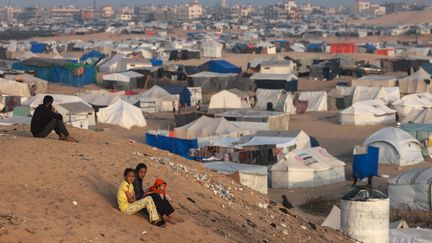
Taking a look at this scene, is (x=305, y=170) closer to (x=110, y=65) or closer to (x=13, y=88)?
(x=13, y=88)

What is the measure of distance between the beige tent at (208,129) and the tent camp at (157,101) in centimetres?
988

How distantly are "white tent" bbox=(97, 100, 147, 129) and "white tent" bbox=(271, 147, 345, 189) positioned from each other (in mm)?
9924

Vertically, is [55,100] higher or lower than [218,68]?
higher

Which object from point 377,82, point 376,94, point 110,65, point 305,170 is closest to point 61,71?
point 110,65

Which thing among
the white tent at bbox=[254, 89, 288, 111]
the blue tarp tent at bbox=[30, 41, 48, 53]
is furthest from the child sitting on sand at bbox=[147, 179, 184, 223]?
the blue tarp tent at bbox=[30, 41, 48, 53]

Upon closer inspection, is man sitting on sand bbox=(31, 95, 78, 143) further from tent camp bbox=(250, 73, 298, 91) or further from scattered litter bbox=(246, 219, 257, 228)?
tent camp bbox=(250, 73, 298, 91)

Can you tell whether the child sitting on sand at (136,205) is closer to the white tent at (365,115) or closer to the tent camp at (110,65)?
the white tent at (365,115)

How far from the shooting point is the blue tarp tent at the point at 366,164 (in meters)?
21.4

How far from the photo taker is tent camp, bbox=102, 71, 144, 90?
44812mm

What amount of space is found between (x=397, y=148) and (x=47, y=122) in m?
14.3

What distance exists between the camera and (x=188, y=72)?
49375 mm

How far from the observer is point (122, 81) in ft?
147

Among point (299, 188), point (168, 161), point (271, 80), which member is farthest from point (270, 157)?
point (271, 80)

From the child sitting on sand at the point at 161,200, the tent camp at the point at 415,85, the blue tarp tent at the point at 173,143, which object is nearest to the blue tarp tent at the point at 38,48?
the tent camp at the point at 415,85
